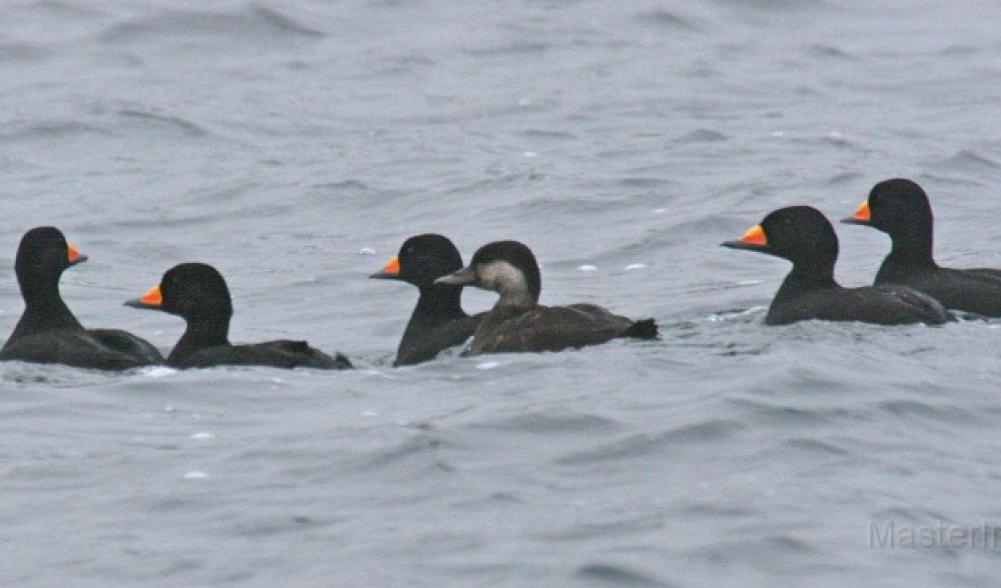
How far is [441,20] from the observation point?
27891 millimetres

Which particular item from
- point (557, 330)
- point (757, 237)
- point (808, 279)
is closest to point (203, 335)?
point (557, 330)

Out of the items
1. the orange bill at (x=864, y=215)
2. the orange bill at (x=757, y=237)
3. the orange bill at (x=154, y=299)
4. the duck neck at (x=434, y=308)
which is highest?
the orange bill at (x=864, y=215)

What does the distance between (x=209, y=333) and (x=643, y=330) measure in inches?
97.1

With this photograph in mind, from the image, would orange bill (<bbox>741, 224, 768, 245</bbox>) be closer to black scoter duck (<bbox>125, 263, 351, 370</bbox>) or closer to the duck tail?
the duck tail

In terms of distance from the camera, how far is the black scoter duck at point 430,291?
41.2 ft

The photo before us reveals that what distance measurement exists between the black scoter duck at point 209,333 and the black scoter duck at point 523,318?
0.82 m

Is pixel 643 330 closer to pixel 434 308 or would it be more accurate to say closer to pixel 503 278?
pixel 503 278

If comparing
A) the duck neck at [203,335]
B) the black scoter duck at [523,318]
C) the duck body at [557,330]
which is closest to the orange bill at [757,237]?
the black scoter duck at [523,318]

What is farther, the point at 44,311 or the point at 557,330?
the point at 44,311

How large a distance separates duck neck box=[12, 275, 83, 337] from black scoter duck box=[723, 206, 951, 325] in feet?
12.2

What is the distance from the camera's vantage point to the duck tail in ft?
36.1

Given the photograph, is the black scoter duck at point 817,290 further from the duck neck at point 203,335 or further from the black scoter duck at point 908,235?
the duck neck at point 203,335

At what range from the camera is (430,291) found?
41.8ft

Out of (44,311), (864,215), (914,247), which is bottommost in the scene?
(44,311)
